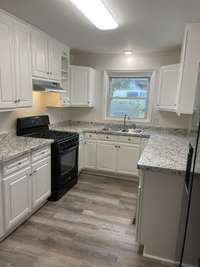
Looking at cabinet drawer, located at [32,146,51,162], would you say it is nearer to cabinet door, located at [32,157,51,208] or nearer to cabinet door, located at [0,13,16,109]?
cabinet door, located at [32,157,51,208]

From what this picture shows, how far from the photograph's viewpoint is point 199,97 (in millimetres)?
1237

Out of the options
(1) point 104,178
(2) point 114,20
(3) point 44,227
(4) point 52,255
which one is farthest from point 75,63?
(4) point 52,255

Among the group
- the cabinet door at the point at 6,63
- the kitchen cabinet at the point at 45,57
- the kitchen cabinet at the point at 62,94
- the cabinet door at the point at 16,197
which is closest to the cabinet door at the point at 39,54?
the kitchen cabinet at the point at 45,57

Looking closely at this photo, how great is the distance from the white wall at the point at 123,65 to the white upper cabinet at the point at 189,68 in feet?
4.73

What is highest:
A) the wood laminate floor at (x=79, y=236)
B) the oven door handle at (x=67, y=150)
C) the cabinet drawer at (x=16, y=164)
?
the cabinet drawer at (x=16, y=164)

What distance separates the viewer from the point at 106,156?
12.3ft

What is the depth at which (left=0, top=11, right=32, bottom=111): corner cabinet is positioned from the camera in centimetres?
222

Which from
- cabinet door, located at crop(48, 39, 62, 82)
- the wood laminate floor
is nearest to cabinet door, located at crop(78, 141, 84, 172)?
the wood laminate floor

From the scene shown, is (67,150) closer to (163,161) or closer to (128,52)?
(163,161)

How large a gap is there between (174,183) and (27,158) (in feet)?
5.23

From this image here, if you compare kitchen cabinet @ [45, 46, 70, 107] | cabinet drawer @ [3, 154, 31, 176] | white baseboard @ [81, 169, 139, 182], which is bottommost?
white baseboard @ [81, 169, 139, 182]

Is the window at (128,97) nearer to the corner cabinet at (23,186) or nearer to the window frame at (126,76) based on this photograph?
the window frame at (126,76)

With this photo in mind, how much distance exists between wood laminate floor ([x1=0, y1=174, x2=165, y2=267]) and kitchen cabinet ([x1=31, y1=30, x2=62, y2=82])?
1960 millimetres

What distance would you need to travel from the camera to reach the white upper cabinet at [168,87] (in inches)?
125
